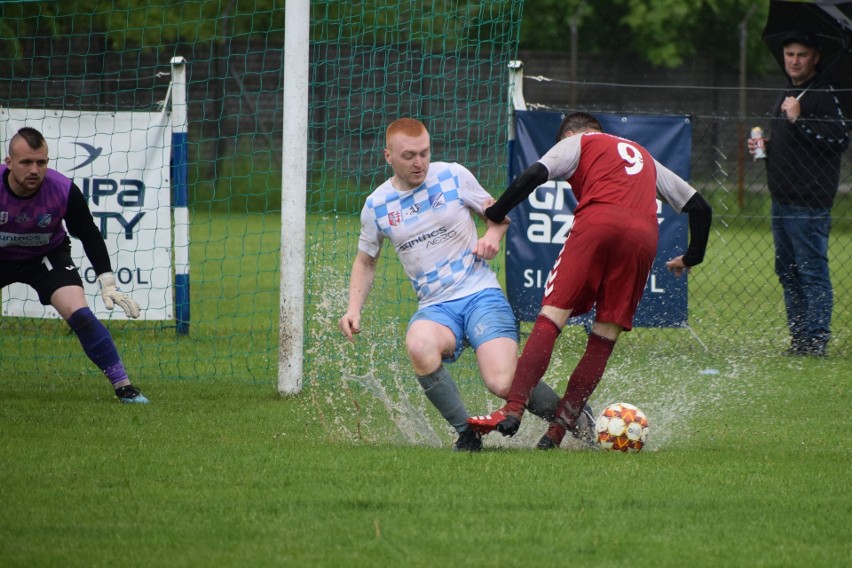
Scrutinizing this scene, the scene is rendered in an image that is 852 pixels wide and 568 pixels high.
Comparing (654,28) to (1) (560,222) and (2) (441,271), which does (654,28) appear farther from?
(2) (441,271)

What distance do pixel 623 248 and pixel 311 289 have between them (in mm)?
3233

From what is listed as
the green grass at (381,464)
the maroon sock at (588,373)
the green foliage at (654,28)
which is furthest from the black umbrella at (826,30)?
the green foliage at (654,28)

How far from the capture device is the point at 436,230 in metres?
5.92

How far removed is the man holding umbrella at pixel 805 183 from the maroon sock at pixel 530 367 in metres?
3.94

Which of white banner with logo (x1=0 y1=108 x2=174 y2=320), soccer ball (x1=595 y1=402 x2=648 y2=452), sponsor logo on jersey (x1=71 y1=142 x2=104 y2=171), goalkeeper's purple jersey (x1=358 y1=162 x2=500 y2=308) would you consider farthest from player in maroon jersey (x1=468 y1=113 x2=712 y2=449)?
sponsor logo on jersey (x1=71 y1=142 x2=104 y2=171)

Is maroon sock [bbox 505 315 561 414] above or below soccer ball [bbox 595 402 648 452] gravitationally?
above

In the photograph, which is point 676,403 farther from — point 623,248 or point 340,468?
point 340,468

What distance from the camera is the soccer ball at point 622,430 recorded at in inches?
226

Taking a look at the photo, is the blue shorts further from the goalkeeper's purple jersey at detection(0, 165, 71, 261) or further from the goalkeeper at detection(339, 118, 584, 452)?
the goalkeeper's purple jersey at detection(0, 165, 71, 261)

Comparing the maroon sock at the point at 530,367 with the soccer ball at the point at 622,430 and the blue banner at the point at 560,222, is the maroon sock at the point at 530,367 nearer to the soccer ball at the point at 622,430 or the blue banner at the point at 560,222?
the soccer ball at the point at 622,430

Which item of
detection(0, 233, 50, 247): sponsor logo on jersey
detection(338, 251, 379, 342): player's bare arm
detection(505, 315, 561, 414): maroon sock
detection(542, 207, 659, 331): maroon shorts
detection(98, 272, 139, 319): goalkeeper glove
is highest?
detection(542, 207, 659, 331): maroon shorts

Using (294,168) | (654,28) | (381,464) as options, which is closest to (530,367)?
(381,464)

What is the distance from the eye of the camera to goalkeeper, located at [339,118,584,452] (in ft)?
18.7

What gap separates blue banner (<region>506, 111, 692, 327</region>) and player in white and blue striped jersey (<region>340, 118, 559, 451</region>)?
2.90 meters
